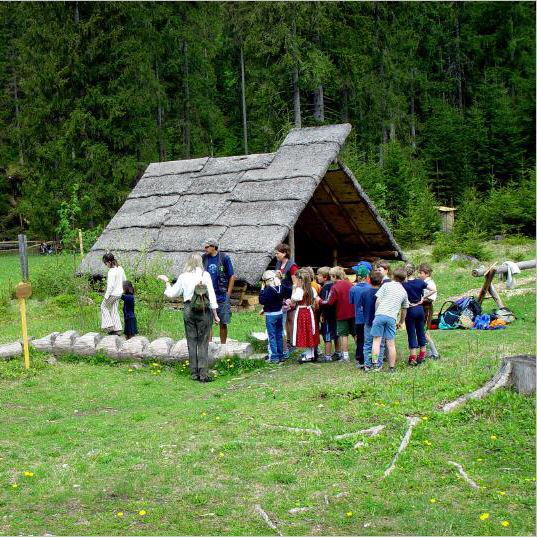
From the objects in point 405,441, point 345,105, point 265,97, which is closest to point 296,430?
point 405,441

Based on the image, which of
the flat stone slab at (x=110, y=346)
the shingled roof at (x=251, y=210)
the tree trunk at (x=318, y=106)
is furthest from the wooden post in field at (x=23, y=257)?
the tree trunk at (x=318, y=106)

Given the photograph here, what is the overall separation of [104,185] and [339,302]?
83.2 feet

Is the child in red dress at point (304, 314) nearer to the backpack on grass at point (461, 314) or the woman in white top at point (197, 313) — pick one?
the woman in white top at point (197, 313)

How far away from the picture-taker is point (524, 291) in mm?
16203

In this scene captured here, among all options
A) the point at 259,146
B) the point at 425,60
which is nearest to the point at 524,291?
the point at 259,146

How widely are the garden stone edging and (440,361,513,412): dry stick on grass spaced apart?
4.46m

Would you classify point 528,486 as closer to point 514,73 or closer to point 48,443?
point 48,443

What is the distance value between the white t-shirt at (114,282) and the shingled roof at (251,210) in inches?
106

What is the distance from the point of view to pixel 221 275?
1248 cm

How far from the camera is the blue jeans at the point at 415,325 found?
1027cm

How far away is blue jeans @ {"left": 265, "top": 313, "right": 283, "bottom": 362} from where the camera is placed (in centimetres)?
1146

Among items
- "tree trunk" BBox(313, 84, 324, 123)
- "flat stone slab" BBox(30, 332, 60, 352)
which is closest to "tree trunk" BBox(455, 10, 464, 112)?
"tree trunk" BBox(313, 84, 324, 123)

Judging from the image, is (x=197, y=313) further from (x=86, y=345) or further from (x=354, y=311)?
(x=86, y=345)

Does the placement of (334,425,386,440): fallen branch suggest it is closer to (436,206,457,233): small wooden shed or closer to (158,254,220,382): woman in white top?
(158,254,220,382): woman in white top
